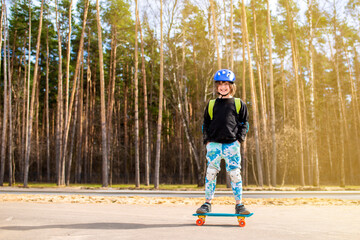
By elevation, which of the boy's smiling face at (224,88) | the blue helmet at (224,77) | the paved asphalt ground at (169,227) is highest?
the blue helmet at (224,77)

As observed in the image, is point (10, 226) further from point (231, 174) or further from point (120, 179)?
point (120, 179)

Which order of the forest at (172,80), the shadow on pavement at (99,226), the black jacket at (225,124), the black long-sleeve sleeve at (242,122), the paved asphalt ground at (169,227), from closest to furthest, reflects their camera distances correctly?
the paved asphalt ground at (169,227)
the shadow on pavement at (99,226)
the black jacket at (225,124)
the black long-sleeve sleeve at (242,122)
the forest at (172,80)

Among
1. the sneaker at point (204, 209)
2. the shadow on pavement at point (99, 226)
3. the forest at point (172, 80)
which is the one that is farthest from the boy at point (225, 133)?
the forest at point (172, 80)

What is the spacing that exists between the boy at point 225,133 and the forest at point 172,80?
687 inches

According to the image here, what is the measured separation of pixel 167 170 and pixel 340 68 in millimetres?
20446

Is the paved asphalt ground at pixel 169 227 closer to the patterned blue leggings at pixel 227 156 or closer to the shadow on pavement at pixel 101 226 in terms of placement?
the shadow on pavement at pixel 101 226

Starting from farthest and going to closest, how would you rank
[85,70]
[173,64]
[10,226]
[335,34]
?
[85,70], [335,34], [173,64], [10,226]

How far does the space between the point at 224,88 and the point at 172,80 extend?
870 inches

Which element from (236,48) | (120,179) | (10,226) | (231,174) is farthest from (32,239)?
(120,179)

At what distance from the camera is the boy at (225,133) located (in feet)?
16.0

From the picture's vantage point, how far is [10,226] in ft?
15.8

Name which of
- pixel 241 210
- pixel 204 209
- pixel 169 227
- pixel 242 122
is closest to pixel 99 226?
pixel 169 227

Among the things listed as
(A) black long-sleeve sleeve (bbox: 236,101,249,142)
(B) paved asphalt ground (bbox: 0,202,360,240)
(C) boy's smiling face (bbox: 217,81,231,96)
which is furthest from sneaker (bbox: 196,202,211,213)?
(C) boy's smiling face (bbox: 217,81,231,96)

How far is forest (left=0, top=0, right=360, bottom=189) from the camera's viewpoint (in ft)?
82.7
